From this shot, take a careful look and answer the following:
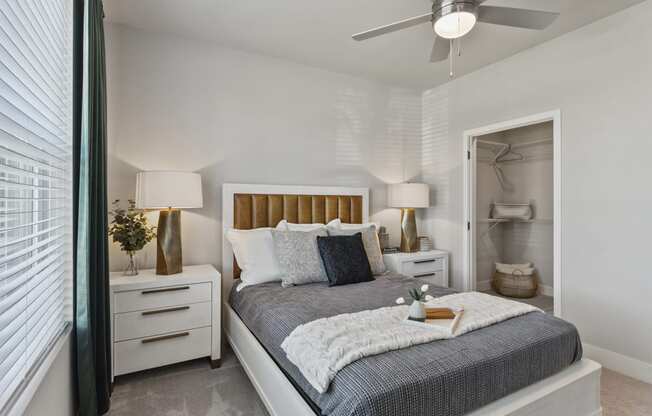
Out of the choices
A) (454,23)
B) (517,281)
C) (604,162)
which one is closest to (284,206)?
(454,23)

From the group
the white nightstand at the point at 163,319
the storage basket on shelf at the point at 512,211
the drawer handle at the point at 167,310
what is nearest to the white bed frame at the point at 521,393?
the white nightstand at the point at 163,319

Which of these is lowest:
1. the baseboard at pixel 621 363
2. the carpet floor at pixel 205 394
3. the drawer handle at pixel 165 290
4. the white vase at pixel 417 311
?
the carpet floor at pixel 205 394

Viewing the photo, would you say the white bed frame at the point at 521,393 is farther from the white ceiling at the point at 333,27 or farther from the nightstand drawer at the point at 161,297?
the white ceiling at the point at 333,27

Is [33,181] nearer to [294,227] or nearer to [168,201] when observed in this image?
[168,201]

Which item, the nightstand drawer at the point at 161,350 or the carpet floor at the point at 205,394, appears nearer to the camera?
the carpet floor at the point at 205,394

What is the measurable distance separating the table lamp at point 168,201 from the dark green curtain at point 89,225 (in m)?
0.48

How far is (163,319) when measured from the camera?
242 cm

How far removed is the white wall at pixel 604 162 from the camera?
2439 mm

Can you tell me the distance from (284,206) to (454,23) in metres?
2.02

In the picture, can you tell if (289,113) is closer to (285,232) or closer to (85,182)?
(285,232)

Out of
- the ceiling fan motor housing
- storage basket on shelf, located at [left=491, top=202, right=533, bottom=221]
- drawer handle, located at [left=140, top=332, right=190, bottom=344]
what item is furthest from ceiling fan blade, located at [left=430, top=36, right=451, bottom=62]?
storage basket on shelf, located at [left=491, top=202, right=533, bottom=221]

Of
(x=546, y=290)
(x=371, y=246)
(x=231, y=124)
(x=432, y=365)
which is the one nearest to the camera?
(x=432, y=365)

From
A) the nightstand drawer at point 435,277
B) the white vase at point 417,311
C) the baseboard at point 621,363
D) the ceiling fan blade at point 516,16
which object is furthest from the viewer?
the nightstand drawer at point 435,277

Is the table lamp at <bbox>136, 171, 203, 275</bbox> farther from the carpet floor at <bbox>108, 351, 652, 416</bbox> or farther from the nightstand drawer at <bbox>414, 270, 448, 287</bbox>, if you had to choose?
the nightstand drawer at <bbox>414, 270, 448, 287</bbox>
